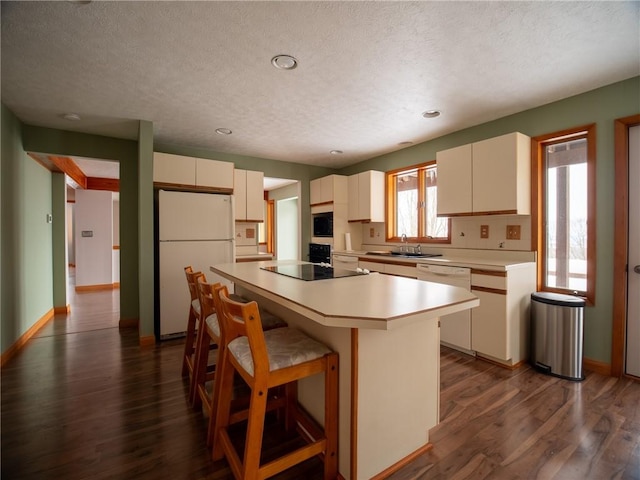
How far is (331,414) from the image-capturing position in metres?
1.40

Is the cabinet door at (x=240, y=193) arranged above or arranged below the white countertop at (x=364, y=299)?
above

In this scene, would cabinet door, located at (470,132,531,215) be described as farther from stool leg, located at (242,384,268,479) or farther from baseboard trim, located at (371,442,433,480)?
stool leg, located at (242,384,268,479)

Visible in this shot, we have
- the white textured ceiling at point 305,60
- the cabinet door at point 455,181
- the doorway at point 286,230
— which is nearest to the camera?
the white textured ceiling at point 305,60

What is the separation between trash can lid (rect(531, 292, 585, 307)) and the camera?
2.46 m

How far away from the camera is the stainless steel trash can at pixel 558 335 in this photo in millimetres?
2436

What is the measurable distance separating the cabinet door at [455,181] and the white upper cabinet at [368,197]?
1.18 metres

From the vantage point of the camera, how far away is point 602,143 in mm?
2521

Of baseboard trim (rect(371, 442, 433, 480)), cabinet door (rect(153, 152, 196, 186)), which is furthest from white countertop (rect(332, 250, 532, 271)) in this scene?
cabinet door (rect(153, 152, 196, 186))

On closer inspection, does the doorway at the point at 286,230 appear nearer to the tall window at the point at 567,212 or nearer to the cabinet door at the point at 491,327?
the cabinet door at the point at 491,327

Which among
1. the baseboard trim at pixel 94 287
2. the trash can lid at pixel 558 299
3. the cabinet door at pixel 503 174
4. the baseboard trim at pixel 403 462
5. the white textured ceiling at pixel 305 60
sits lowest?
the baseboard trim at pixel 403 462

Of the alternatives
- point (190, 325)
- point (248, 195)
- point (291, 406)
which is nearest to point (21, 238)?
point (190, 325)

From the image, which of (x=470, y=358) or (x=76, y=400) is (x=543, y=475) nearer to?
(x=470, y=358)

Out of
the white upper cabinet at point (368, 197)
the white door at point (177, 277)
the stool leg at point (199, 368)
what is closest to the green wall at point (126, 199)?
the white door at point (177, 277)

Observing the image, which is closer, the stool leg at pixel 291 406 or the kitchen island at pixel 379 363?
the kitchen island at pixel 379 363
